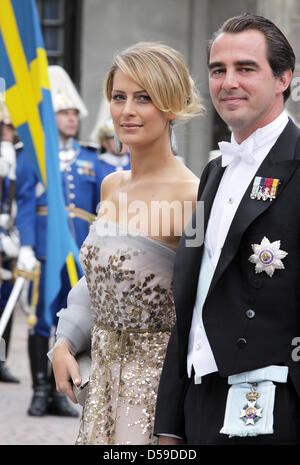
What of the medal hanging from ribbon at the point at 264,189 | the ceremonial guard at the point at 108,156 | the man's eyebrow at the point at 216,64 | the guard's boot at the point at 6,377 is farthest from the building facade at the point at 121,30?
the medal hanging from ribbon at the point at 264,189

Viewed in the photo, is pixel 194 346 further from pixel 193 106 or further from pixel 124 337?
pixel 193 106

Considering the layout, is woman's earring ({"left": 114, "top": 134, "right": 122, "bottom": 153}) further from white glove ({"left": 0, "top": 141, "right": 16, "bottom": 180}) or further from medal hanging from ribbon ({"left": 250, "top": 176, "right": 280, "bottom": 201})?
white glove ({"left": 0, "top": 141, "right": 16, "bottom": 180})

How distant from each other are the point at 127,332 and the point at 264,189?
733mm

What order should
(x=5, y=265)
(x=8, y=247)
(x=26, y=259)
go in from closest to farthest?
(x=26, y=259)
(x=8, y=247)
(x=5, y=265)

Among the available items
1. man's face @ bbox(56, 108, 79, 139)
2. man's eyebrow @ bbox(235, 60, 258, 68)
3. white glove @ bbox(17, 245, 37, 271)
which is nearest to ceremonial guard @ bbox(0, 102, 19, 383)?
man's face @ bbox(56, 108, 79, 139)

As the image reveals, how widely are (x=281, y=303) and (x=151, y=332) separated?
68 cm

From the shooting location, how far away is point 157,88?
8.68 feet

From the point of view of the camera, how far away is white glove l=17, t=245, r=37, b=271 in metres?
6.02

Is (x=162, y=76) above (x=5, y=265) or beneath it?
beneath

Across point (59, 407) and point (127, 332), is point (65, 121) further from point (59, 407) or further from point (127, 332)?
point (127, 332)

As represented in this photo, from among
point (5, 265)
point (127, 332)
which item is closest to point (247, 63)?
point (127, 332)

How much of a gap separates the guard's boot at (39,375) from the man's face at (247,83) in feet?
13.8

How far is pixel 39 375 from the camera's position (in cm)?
617
